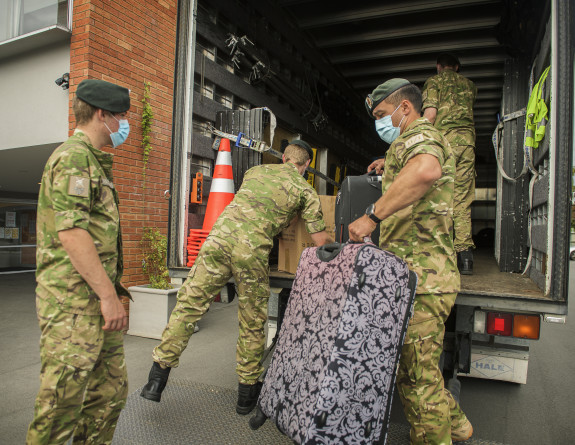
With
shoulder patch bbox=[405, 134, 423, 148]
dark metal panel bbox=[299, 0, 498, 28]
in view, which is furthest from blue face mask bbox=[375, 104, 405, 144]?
dark metal panel bbox=[299, 0, 498, 28]

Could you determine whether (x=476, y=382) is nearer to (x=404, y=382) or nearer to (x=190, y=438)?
(x=404, y=382)

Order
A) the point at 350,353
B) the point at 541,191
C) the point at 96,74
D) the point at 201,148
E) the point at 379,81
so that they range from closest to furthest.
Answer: the point at 350,353 < the point at 541,191 < the point at 201,148 < the point at 96,74 < the point at 379,81

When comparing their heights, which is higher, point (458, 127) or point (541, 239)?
point (458, 127)

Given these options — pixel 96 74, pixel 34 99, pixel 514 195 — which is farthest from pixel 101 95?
pixel 34 99

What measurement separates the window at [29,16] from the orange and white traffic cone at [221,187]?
2.68m

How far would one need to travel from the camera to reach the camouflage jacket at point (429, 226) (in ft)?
5.81

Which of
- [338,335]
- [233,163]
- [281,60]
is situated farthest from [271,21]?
[338,335]

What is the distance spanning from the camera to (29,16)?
4895mm

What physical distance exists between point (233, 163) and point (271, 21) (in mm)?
1685

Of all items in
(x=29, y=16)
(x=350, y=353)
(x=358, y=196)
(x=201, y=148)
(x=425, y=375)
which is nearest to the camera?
(x=350, y=353)

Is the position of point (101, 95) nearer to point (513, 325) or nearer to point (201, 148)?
point (201, 148)

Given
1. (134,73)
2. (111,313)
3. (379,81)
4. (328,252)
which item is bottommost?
(111,313)

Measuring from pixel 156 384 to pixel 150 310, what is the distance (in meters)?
2.12

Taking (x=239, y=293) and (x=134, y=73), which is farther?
(x=134, y=73)
